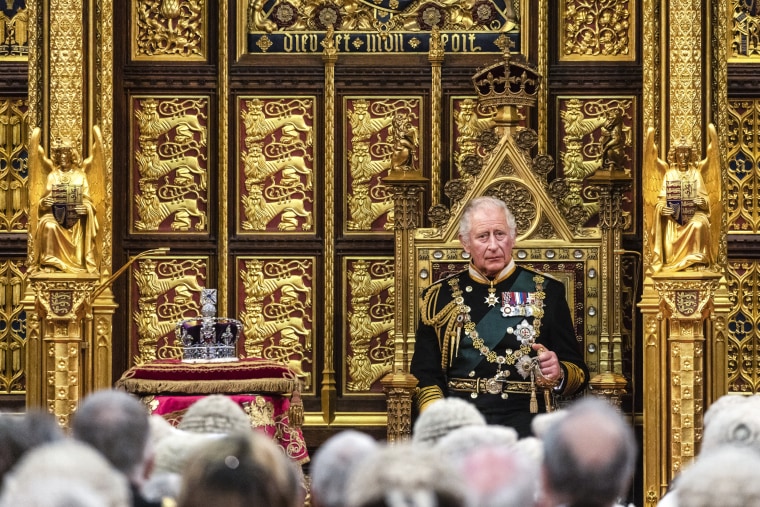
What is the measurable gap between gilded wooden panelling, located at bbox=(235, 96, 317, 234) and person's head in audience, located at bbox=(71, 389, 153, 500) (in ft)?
17.7

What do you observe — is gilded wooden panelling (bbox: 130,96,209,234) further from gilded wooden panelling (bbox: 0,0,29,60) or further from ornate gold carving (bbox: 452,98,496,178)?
ornate gold carving (bbox: 452,98,496,178)

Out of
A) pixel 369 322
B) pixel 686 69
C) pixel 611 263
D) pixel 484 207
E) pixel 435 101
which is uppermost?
pixel 686 69

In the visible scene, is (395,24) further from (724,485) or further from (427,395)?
(724,485)

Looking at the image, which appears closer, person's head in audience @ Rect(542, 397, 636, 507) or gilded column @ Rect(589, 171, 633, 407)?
person's head in audience @ Rect(542, 397, 636, 507)

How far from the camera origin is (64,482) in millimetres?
3441

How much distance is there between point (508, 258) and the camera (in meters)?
8.40

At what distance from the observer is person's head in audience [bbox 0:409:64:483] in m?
4.20

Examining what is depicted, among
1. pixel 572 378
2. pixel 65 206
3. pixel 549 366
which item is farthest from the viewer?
pixel 65 206

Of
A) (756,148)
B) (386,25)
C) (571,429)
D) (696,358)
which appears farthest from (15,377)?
(571,429)

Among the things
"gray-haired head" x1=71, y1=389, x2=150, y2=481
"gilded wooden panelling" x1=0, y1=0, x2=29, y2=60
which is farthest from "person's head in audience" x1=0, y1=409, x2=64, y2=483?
"gilded wooden panelling" x1=0, y1=0, x2=29, y2=60

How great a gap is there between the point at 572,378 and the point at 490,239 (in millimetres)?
871

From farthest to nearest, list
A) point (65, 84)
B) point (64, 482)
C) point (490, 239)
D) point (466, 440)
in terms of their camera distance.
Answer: point (65, 84), point (490, 239), point (466, 440), point (64, 482)

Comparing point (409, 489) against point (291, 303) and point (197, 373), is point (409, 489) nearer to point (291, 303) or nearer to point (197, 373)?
point (197, 373)

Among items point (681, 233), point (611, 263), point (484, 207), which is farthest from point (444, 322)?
point (681, 233)
